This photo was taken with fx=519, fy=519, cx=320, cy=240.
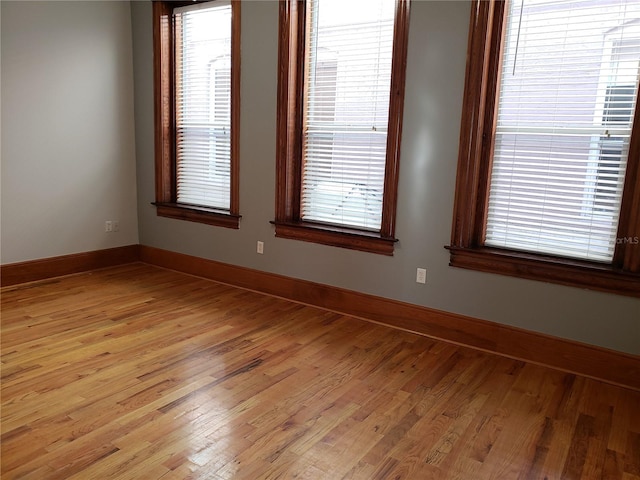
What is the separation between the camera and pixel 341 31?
3.80m

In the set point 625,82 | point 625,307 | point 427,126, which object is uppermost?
point 625,82

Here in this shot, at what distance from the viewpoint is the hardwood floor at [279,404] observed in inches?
83.8

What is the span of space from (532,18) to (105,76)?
3.67 m

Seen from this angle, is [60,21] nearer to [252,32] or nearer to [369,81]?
[252,32]

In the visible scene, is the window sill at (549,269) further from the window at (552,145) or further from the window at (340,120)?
the window at (340,120)

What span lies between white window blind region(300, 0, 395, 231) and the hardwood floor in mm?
941

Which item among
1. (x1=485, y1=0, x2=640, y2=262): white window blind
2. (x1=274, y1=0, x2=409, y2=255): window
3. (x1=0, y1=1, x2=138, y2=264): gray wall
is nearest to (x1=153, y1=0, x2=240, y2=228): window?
(x1=0, y1=1, x2=138, y2=264): gray wall

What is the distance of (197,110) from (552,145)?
3061 millimetres

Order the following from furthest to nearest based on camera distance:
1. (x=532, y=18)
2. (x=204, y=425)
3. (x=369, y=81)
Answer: (x=369, y=81)
(x=532, y=18)
(x=204, y=425)

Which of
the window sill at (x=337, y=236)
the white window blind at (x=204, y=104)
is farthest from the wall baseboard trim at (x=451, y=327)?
the white window blind at (x=204, y=104)

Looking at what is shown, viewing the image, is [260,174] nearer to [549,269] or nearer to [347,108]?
[347,108]

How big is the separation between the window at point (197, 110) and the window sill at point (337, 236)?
573 mm

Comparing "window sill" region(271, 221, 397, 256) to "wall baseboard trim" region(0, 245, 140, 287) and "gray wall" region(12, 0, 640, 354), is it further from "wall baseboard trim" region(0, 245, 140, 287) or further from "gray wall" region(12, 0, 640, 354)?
"wall baseboard trim" region(0, 245, 140, 287)

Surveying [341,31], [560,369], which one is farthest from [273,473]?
[341,31]
